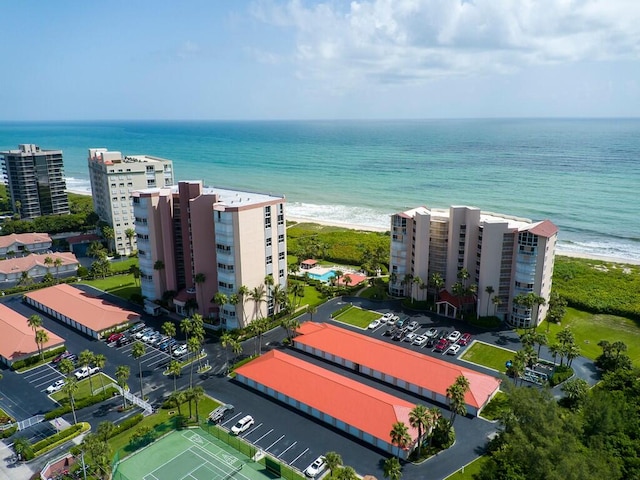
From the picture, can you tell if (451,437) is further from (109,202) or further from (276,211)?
(109,202)

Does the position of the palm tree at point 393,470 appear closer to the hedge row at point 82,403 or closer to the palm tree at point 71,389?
the palm tree at point 71,389

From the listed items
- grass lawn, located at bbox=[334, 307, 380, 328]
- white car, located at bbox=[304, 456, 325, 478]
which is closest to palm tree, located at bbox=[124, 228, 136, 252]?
grass lawn, located at bbox=[334, 307, 380, 328]

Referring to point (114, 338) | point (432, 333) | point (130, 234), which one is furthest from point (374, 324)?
point (130, 234)

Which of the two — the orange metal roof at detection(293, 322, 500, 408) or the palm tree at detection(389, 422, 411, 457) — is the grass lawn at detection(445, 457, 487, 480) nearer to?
the palm tree at detection(389, 422, 411, 457)

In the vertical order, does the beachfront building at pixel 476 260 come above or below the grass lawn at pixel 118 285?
above

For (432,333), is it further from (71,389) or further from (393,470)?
(71,389)

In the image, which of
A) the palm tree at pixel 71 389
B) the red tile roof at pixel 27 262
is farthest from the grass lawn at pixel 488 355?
the red tile roof at pixel 27 262

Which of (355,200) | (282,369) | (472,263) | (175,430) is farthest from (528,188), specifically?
(175,430)
